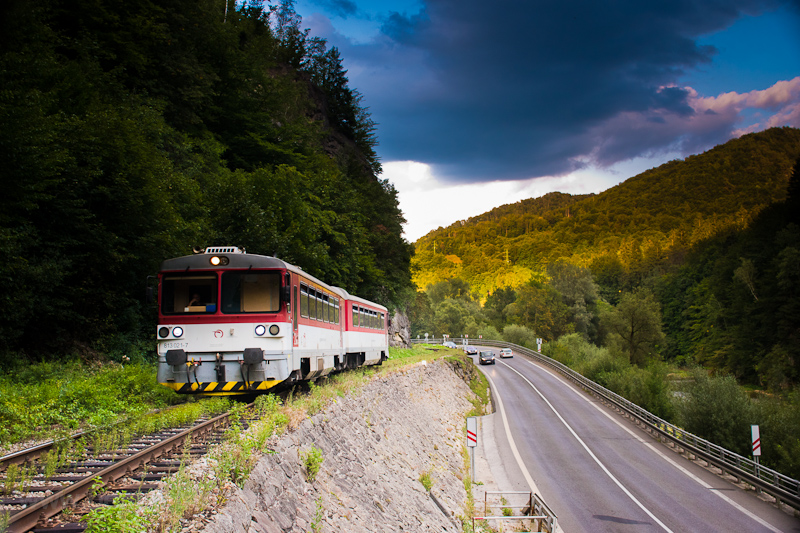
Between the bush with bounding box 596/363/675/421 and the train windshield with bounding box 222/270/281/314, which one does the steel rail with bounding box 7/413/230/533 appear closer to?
the train windshield with bounding box 222/270/281/314

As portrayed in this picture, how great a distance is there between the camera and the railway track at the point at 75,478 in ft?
15.8

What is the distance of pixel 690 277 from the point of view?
9825 cm

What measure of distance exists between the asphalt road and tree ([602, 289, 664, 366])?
33.1 meters

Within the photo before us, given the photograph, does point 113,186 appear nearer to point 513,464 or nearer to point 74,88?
point 74,88

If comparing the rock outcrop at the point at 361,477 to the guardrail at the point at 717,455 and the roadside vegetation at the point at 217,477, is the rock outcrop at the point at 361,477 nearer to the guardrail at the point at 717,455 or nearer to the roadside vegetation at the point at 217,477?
the roadside vegetation at the point at 217,477

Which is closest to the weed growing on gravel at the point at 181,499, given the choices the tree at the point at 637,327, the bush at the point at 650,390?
the bush at the point at 650,390

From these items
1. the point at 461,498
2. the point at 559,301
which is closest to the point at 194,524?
the point at 461,498

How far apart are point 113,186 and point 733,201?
182m

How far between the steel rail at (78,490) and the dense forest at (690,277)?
50.2m

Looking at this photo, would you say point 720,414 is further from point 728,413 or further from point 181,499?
point 181,499

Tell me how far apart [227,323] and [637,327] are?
6536cm

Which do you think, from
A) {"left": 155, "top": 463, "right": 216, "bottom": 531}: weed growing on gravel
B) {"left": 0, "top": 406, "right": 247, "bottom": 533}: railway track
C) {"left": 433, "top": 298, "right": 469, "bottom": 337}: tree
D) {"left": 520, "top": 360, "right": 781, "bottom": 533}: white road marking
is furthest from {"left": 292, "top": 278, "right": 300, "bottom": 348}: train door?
{"left": 433, "top": 298, "right": 469, "bottom": 337}: tree

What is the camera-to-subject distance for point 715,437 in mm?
28531

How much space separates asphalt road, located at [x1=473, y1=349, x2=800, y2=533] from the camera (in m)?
16.6
